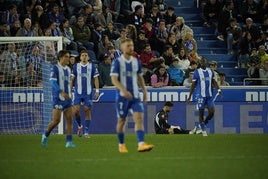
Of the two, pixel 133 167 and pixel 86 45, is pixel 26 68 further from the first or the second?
pixel 133 167

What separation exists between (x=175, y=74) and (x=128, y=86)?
10899mm

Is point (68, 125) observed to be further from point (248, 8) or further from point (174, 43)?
point (248, 8)

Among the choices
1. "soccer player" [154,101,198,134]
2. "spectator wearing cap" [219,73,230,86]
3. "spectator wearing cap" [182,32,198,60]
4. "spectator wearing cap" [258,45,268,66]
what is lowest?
"soccer player" [154,101,198,134]

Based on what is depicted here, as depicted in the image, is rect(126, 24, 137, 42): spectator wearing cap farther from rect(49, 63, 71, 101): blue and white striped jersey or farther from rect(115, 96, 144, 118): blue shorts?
rect(115, 96, 144, 118): blue shorts

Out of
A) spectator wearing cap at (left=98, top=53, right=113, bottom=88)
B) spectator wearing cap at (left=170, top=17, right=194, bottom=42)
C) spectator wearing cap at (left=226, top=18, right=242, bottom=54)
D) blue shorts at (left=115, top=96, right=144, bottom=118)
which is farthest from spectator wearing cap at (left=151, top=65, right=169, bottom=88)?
blue shorts at (left=115, top=96, right=144, bottom=118)

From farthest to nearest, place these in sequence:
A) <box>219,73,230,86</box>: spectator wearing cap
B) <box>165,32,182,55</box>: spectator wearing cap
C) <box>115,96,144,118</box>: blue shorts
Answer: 1. <box>165,32,182,55</box>: spectator wearing cap
2. <box>219,73,230,86</box>: spectator wearing cap
3. <box>115,96,144,118</box>: blue shorts

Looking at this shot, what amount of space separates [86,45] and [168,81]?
2.81 m

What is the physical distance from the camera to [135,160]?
13.0 meters

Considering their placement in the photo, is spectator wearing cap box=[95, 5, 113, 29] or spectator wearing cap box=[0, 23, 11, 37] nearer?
spectator wearing cap box=[0, 23, 11, 37]

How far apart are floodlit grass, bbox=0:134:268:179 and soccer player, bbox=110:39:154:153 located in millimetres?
533

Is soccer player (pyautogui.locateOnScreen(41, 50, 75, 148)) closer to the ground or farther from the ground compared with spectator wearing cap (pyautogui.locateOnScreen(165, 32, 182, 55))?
closer to the ground

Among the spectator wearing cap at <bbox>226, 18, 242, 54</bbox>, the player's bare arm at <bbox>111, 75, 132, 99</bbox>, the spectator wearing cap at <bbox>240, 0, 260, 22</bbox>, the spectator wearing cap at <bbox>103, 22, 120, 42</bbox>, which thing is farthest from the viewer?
the spectator wearing cap at <bbox>240, 0, 260, 22</bbox>

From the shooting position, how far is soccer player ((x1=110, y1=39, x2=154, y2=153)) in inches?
525

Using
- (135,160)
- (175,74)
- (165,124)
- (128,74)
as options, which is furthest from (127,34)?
(135,160)
